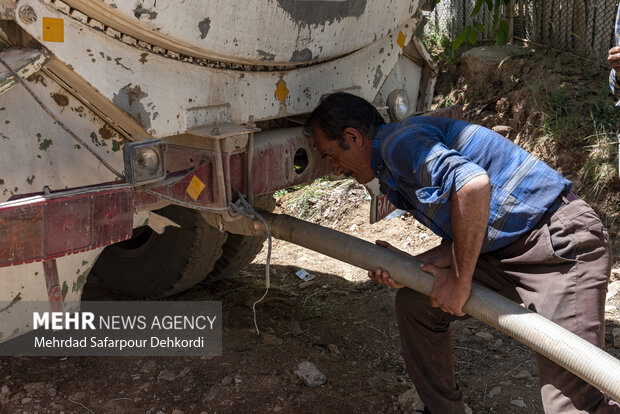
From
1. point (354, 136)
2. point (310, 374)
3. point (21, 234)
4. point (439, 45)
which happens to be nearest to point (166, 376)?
point (310, 374)

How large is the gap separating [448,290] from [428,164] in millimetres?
407

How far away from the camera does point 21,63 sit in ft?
6.16

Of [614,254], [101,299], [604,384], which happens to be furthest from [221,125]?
[614,254]

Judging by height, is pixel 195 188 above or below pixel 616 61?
below

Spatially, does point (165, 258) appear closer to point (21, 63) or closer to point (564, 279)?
point (21, 63)

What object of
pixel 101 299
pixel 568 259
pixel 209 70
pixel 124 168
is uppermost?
pixel 209 70

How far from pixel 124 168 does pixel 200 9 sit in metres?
0.54

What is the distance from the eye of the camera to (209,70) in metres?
2.28

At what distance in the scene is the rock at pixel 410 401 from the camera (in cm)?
263

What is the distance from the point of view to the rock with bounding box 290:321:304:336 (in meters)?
3.33

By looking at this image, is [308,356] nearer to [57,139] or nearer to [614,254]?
[57,139]

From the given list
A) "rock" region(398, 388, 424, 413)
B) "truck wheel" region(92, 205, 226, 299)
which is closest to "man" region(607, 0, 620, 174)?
"rock" region(398, 388, 424, 413)

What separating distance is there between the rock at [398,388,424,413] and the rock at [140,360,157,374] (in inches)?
40.9

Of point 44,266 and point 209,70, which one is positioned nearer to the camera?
point 44,266
